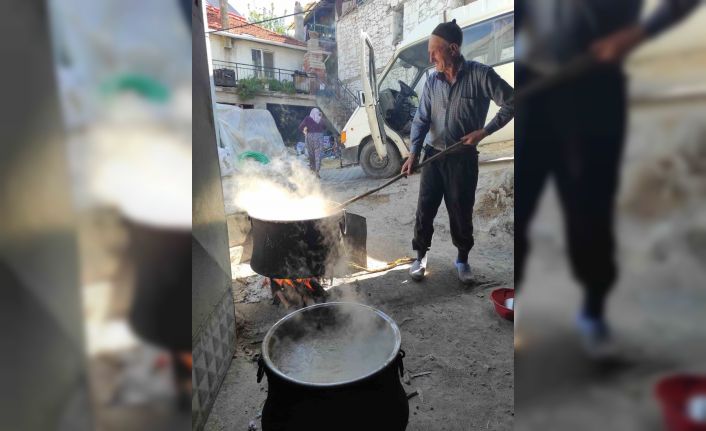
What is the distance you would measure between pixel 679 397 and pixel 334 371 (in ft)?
5.60

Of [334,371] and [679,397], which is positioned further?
[334,371]

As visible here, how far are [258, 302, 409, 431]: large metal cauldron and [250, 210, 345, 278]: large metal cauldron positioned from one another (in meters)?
1.00

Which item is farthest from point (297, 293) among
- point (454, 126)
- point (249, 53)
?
point (249, 53)

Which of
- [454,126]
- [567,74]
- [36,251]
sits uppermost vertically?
[454,126]

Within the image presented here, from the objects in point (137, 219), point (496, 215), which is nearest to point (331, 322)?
point (137, 219)

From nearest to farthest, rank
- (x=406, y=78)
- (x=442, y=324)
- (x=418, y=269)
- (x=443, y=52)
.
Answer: (x=442, y=324)
(x=443, y=52)
(x=418, y=269)
(x=406, y=78)

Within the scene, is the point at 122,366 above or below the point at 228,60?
below

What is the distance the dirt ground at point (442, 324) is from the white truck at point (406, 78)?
1707 millimetres

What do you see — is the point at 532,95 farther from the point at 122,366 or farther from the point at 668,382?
the point at 122,366

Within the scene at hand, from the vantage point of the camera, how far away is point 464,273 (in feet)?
14.9

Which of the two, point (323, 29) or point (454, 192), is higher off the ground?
point (323, 29)

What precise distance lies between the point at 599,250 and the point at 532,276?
0.17 m

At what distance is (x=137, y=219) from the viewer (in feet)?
2.64

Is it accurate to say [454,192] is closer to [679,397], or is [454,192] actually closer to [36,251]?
[679,397]
